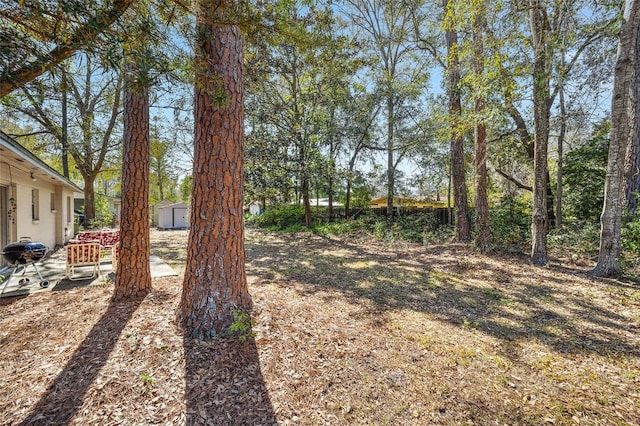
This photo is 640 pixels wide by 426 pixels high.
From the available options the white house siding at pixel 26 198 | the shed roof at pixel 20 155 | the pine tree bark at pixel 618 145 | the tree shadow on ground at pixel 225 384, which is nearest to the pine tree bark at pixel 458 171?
the pine tree bark at pixel 618 145

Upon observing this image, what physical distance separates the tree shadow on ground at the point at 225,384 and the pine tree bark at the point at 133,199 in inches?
76.6

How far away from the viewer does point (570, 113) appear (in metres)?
7.64

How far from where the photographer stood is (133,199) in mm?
4004

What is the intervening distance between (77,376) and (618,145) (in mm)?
8384

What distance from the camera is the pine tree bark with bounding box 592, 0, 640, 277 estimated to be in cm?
494

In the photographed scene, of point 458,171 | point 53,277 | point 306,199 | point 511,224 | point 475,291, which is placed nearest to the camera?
point 475,291

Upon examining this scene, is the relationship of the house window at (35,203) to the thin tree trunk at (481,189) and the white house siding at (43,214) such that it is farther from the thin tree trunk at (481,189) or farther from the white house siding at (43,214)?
the thin tree trunk at (481,189)

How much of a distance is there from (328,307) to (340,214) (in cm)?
1170

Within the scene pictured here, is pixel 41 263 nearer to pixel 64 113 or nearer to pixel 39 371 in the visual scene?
pixel 39 371

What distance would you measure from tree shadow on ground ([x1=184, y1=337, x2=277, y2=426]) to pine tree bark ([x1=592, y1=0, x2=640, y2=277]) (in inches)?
264

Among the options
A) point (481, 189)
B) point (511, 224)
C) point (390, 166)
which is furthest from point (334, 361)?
point (390, 166)

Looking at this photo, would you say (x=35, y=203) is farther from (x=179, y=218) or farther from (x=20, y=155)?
(x=179, y=218)

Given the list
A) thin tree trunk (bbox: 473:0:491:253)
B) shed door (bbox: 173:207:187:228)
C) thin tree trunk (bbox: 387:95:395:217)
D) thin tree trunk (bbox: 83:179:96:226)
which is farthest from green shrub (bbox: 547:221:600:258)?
shed door (bbox: 173:207:187:228)

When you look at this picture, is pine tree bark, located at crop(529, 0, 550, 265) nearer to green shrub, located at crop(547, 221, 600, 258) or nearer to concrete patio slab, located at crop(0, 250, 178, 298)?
green shrub, located at crop(547, 221, 600, 258)
